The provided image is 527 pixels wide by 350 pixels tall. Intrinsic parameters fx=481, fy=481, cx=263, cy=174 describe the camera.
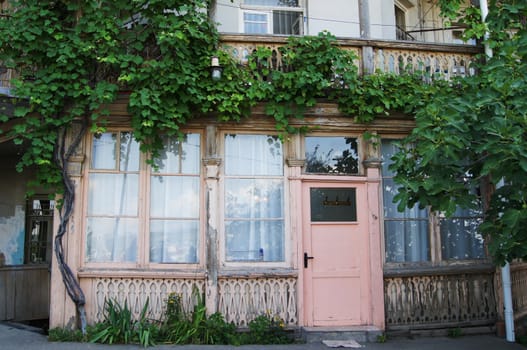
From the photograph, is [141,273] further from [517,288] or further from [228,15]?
[517,288]

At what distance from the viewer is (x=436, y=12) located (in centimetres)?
1178

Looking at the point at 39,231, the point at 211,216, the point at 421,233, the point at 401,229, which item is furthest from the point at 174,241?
the point at 39,231

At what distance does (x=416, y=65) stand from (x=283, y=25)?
3.16 metres

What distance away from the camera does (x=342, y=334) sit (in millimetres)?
7406

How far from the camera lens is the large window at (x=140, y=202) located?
7.46 m

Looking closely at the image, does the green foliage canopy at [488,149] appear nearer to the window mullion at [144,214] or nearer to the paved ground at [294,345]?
the paved ground at [294,345]

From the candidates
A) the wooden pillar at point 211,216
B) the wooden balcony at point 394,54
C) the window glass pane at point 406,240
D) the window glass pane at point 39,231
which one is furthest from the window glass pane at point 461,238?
the window glass pane at point 39,231

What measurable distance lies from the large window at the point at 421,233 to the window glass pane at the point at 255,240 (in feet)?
5.95

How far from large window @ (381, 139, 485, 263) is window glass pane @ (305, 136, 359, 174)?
0.56 meters

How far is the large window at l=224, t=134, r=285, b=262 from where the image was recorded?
25.0 feet

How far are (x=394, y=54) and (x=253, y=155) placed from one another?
9.61ft

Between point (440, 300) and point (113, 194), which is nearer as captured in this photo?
point (113, 194)

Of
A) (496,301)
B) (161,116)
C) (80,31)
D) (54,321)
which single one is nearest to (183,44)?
(161,116)

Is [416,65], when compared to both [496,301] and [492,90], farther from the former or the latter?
[496,301]
